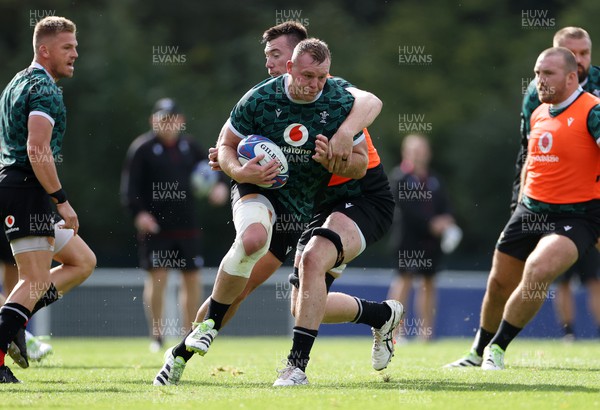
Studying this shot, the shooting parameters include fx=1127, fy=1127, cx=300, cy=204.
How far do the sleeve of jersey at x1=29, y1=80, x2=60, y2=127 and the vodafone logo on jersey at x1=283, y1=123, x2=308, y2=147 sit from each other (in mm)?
1606

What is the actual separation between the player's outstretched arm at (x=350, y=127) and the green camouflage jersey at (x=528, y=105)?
71.2 inches

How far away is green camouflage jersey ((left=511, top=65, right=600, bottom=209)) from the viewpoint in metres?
8.96

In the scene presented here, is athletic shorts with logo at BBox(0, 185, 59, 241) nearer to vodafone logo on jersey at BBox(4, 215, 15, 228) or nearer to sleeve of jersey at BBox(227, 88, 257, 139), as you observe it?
vodafone logo on jersey at BBox(4, 215, 15, 228)

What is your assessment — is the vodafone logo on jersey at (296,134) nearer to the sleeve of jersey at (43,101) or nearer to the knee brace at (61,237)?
the sleeve of jersey at (43,101)

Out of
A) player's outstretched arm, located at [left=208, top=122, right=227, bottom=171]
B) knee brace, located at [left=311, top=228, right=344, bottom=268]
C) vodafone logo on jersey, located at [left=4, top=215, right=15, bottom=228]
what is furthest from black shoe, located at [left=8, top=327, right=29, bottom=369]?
knee brace, located at [left=311, top=228, right=344, bottom=268]

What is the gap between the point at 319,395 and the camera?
6508 millimetres

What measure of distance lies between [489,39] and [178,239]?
27412 mm

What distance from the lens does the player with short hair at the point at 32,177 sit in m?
7.56

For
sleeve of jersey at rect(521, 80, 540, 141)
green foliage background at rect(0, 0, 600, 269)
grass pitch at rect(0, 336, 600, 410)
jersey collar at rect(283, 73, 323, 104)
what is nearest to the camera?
grass pitch at rect(0, 336, 600, 410)

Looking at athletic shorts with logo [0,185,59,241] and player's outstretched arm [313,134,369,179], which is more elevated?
player's outstretched arm [313,134,369,179]

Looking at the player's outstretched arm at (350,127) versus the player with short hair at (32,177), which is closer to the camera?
the player's outstretched arm at (350,127)

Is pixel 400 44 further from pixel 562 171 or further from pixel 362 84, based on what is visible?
pixel 562 171

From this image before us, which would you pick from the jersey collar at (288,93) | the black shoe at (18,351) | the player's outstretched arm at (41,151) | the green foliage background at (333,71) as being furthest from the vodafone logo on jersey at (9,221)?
the green foliage background at (333,71)

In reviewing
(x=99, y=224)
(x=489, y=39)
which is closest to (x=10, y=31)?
(x=99, y=224)
